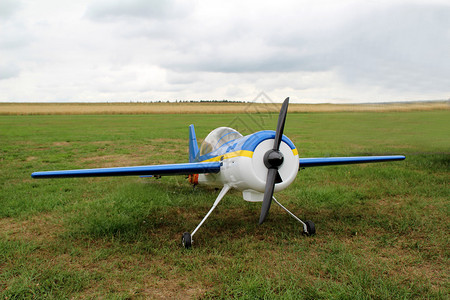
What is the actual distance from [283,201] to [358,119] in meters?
5.85

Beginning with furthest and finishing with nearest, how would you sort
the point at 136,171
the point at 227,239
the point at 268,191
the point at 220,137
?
the point at 220,137 → the point at 227,239 → the point at 136,171 → the point at 268,191

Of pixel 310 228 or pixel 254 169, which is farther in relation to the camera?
pixel 310 228

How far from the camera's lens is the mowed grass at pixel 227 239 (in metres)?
3.25

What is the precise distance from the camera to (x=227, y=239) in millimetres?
4484

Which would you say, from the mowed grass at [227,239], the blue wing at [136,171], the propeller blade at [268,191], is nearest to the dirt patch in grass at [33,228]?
the mowed grass at [227,239]

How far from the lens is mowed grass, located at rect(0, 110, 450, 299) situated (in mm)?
3248

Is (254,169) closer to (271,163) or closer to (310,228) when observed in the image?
(271,163)

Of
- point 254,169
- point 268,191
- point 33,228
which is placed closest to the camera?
point 268,191

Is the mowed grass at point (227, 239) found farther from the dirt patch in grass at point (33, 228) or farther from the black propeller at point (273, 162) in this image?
the black propeller at point (273, 162)

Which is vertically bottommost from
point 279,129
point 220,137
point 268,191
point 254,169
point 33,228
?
point 33,228

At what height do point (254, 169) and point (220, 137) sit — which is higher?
point (220, 137)

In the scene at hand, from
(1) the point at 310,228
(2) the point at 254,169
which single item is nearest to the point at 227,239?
(2) the point at 254,169

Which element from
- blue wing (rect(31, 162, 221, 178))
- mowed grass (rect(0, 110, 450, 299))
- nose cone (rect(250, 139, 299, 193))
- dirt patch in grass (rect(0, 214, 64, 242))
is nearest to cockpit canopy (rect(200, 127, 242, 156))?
mowed grass (rect(0, 110, 450, 299))

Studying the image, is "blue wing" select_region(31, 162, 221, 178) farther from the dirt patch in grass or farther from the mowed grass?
the dirt patch in grass
